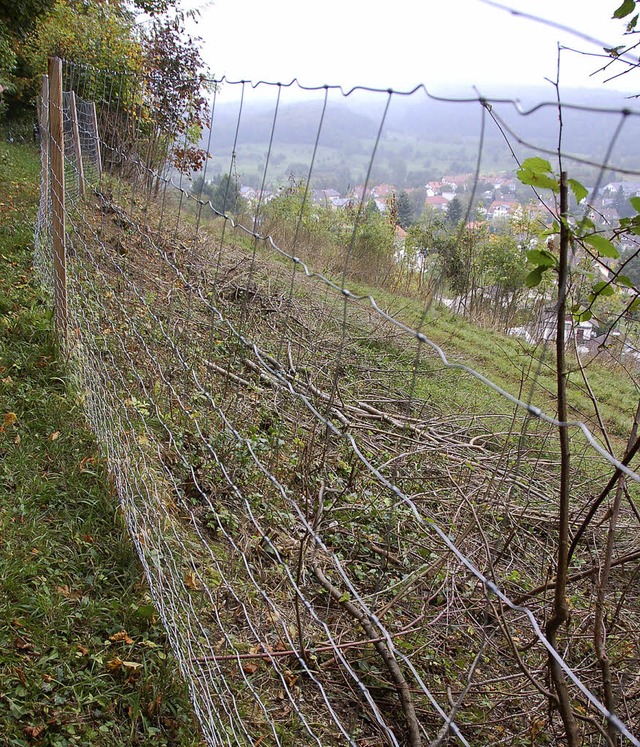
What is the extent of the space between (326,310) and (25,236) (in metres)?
2.85

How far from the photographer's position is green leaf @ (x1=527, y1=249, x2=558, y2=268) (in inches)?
41.8

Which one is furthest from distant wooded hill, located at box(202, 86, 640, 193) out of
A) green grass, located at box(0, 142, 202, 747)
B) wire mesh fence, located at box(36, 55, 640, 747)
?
green grass, located at box(0, 142, 202, 747)

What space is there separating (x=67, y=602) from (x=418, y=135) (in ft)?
6.43

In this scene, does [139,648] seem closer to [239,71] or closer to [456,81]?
[456,81]

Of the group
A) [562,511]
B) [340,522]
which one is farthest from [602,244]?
[340,522]

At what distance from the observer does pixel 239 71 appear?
89.4 inches

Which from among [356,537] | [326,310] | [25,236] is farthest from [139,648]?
[25,236]

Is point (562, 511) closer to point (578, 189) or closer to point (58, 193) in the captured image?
point (578, 189)

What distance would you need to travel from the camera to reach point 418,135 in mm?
1503

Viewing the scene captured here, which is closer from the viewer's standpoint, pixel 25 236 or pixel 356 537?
pixel 356 537

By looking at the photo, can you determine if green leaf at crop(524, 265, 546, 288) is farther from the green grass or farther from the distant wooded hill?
the green grass

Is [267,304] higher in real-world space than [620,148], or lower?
lower

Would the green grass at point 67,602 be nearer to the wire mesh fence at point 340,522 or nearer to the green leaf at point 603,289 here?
the wire mesh fence at point 340,522

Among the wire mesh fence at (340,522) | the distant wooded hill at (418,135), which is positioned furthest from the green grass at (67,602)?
the distant wooded hill at (418,135)
